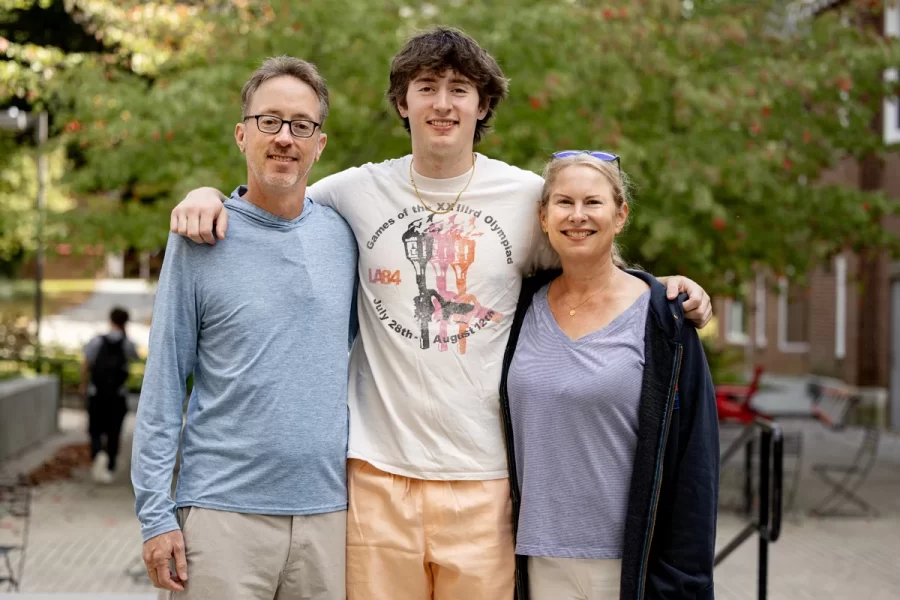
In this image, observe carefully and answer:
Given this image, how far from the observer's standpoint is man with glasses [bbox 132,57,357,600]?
9.20ft

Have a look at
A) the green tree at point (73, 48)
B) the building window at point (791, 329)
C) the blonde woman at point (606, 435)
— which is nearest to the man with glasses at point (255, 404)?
the blonde woman at point (606, 435)

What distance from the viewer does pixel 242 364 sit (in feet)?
9.34

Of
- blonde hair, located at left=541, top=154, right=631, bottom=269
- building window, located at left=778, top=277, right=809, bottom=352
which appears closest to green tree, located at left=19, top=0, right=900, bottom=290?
blonde hair, located at left=541, top=154, right=631, bottom=269

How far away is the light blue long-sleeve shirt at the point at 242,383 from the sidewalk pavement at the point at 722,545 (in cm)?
246

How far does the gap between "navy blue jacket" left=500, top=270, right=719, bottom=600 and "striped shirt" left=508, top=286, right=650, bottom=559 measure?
0.15 ft

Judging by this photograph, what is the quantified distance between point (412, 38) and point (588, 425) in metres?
1.30

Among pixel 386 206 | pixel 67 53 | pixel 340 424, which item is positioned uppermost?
pixel 67 53

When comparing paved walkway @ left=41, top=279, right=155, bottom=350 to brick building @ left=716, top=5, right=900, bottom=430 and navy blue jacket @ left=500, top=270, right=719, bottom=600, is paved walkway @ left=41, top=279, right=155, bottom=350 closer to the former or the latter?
brick building @ left=716, top=5, right=900, bottom=430

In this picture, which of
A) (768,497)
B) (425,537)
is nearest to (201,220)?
(425,537)

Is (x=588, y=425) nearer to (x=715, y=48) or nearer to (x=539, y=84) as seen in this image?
(x=539, y=84)

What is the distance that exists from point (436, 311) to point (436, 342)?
95mm

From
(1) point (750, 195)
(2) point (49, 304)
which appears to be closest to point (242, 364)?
(1) point (750, 195)

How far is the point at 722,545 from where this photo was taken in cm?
855

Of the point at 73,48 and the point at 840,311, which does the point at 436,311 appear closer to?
the point at 73,48
